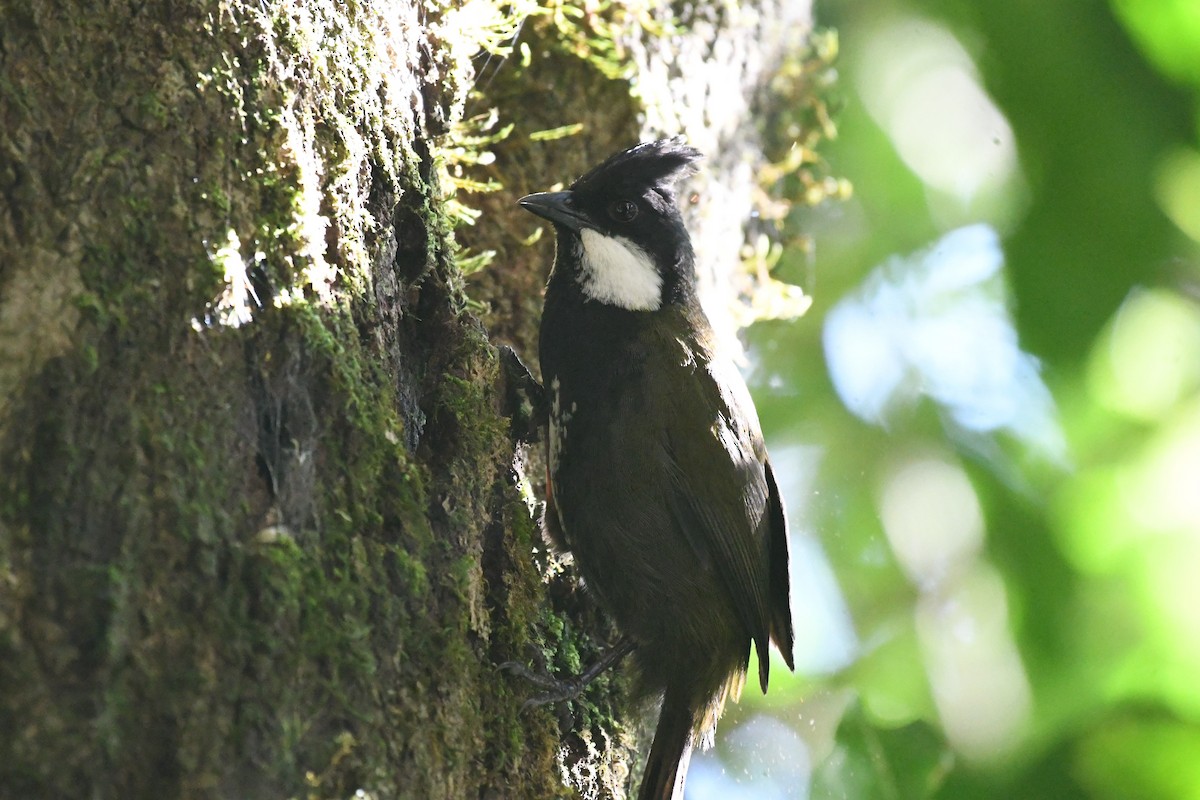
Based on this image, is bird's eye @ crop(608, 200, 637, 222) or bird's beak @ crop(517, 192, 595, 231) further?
bird's eye @ crop(608, 200, 637, 222)

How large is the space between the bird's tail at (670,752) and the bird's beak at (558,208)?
59.6 inches

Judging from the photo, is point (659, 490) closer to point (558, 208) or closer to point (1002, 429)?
point (558, 208)

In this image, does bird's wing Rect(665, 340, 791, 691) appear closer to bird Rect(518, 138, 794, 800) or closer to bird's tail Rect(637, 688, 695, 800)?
bird Rect(518, 138, 794, 800)

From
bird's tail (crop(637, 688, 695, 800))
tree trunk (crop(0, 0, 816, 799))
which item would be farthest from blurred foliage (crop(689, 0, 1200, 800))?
tree trunk (crop(0, 0, 816, 799))

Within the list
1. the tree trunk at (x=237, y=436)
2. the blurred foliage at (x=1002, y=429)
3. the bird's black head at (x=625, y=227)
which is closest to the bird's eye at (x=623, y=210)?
the bird's black head at (x=625, y=227)

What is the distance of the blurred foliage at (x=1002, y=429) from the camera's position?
3.67 metres

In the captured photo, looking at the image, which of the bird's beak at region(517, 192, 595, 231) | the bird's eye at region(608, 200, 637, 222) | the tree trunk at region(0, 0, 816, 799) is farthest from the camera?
the bird's eye at region(608, 200, 637, 222)

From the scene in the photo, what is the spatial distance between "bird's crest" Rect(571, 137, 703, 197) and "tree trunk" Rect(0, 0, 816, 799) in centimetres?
82

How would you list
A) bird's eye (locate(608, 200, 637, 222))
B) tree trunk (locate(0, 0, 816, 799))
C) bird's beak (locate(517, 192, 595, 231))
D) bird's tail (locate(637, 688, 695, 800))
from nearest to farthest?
tree trunk (locate(0, 0, 816, 799)), bird's tail (locate(637, 688, 695, 800)), bird's beak (locate(517, 192, 595, 231)), bird's eye (locate(608, 200, 637, 222))

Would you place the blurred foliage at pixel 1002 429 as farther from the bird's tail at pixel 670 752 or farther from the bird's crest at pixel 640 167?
the bird's crest at pixel 640 167

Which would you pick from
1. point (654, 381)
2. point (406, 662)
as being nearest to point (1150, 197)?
point (654, 381)

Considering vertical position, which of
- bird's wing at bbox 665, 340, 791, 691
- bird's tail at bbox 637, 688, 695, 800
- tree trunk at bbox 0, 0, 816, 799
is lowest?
bird's tail at bbox 637, 688, 695, 800

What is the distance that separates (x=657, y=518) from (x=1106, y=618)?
1.71 meters

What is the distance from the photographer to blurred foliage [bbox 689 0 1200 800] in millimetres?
3668
